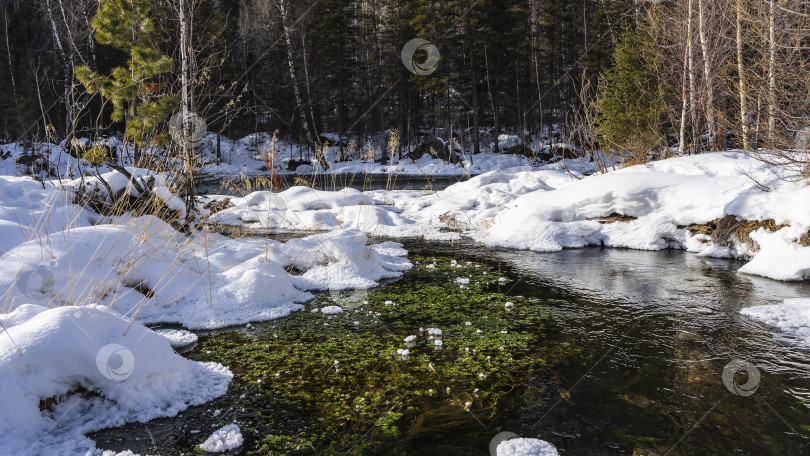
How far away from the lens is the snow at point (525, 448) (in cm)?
230

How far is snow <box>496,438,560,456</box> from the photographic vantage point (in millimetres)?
2305

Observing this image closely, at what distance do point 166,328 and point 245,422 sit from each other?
1919 mm

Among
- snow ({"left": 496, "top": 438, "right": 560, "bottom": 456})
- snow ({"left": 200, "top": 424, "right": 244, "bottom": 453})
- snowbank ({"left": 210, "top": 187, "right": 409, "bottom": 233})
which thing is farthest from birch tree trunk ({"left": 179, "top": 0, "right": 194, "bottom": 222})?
snow ({"left": 496, "top": 438, "right": 560, "bottom": 456})

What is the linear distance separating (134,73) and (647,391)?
25.4 ft

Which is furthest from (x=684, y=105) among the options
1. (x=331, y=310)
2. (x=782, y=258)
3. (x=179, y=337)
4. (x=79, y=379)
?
(x=79, y=379)

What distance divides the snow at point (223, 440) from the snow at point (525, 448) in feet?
4.22

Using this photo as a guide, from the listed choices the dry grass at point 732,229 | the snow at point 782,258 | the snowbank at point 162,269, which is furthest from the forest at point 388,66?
the snowbank at point 162,269

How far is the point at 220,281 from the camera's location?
15.7ft

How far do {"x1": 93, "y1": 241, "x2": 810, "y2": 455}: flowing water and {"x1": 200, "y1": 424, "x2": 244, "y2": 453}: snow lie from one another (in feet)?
0.22

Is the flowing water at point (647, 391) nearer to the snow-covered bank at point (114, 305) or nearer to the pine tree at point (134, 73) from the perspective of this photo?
the snow-covered bank at point (114, 305)

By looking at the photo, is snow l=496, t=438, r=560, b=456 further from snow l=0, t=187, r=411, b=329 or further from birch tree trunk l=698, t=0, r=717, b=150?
birch tree trunk l=698, t=0, r=717, b=150

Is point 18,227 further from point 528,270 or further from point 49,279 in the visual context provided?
point 528,270

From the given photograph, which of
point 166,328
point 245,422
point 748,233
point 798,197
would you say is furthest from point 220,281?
point 798,197

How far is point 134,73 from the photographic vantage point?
7207mm
